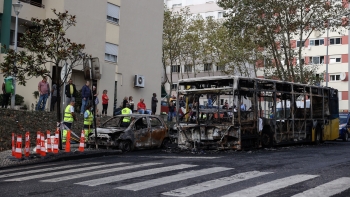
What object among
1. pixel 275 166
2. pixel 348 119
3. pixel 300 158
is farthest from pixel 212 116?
pixel 348 119

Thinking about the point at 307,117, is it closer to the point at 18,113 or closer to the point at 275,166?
the point at 275,166

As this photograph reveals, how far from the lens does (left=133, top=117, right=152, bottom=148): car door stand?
18172mm

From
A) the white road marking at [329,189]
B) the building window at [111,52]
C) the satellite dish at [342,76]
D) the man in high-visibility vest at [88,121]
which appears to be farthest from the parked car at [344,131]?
the satellite dish at [342,76]

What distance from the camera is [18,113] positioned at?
22453 mm

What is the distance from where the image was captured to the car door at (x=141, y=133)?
59.6 feet

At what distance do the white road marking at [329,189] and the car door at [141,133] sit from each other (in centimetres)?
916

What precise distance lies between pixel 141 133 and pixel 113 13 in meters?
17.5

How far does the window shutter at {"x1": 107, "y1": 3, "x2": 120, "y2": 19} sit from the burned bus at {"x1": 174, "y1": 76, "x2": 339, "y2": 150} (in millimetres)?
16469

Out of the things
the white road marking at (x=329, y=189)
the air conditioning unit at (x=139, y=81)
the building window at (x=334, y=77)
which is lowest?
the white road marking at (x=329, y=189)

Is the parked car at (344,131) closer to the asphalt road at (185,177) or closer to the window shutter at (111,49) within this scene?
the asphalt road at (185,177)

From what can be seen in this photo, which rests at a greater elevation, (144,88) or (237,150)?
(144,88)

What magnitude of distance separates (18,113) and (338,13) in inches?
761

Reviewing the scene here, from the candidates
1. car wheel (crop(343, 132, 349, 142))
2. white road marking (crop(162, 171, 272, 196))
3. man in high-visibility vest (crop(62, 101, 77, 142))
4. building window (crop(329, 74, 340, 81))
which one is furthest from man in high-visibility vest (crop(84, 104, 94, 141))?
building window (crop(329, 74, 340, 81))

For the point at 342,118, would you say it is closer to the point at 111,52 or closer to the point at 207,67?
the point at 111,52
